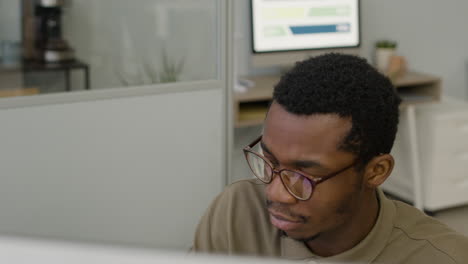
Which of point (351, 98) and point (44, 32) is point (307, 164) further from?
point (44, 32)

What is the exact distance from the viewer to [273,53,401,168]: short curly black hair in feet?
3.23

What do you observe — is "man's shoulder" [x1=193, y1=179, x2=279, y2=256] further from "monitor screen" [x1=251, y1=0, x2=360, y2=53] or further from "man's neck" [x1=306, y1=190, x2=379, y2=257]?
"monitor screen" [x1=251, y1=0, x2=360, y2=53]

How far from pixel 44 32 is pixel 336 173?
1211mm

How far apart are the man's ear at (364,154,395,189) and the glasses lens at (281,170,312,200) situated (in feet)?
0.40

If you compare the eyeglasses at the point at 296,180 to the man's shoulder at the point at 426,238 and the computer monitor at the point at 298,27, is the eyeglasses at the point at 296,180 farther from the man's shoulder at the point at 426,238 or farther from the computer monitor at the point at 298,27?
the computer monitor at the point at 298,27

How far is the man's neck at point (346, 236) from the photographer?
3.44 ft

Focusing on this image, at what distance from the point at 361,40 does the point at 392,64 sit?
22 centimetres

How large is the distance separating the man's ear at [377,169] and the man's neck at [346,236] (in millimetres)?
41

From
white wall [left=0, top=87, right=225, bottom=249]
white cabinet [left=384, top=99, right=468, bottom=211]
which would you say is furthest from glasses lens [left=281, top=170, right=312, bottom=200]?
white cabinet [left=384, top=99, right=468, bottom=211]

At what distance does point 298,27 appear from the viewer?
3.24 metres

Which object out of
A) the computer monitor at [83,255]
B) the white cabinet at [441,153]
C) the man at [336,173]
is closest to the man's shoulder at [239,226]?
the man at [336,173]

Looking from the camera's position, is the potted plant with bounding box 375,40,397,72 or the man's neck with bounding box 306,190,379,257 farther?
the potted plant with bounding box 375,40,397,72

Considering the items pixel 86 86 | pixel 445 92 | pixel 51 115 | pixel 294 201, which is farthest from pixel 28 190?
pixel 445 92

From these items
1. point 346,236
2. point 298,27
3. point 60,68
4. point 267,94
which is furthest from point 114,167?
point 298,27
